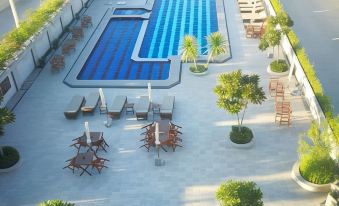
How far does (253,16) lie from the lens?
Result: 1058 inches

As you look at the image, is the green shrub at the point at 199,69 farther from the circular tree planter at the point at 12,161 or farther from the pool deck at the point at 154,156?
the circular tree planter at the point at 12,161

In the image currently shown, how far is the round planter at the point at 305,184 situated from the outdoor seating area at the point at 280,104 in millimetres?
3127

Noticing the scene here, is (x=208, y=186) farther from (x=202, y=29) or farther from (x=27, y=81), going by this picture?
(x=202, y=29)

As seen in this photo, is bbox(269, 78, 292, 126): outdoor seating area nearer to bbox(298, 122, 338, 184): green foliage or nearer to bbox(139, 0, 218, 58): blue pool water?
bbox(298, 122, 338, 184): green foliage

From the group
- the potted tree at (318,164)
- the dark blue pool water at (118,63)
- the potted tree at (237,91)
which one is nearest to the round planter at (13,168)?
the dark blue pool water at (118,63)

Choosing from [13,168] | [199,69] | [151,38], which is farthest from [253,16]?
[13,168]

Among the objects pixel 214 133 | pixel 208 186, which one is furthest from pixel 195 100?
pixel 208 186

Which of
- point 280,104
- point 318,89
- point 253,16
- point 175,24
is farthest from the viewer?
point 175,24

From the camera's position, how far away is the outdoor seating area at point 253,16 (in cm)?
2447

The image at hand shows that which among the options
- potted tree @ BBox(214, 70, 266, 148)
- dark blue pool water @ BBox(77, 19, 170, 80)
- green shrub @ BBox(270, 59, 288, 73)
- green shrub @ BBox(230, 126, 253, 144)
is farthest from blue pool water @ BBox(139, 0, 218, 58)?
potted tree @ BBox(214, 70, 266, 148)

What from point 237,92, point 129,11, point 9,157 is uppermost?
point 237,92

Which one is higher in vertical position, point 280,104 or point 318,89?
point 318,89

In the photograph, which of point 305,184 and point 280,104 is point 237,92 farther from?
point 305,184

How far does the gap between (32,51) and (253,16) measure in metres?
15.2
